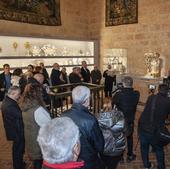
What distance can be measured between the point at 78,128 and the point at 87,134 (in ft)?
2.78

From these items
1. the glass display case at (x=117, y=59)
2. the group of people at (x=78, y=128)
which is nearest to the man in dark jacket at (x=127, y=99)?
the group of people at (x=78, y=128)

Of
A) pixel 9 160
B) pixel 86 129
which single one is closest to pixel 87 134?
pixel 86 129

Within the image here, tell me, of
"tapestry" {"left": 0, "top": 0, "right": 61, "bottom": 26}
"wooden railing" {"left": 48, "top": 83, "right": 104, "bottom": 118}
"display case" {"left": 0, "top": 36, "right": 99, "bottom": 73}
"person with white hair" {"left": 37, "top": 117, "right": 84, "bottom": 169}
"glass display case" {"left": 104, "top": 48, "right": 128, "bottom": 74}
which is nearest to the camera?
"person with white hair" {"left": 37, "top": 117, "right": 84, "bottom": 169}

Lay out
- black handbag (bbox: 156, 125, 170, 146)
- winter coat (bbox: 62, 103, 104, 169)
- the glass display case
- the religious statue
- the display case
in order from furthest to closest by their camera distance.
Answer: the glass display case → the religious statue → the display case → black handbag (bbox: 156, 125, 170, 146) → winter coat (bbox: 62, 103, 104, 169)

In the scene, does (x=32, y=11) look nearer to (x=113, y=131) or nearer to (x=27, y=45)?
(x=27, y=45)

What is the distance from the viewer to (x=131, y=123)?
4.12 metres

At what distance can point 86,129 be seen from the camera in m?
2.44

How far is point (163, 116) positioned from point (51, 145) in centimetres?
230

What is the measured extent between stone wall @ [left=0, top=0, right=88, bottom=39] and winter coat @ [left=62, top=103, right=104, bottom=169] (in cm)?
709

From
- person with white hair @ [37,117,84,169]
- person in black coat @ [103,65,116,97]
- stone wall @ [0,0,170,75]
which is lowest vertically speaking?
person in black coat @ [103,65,116,97]

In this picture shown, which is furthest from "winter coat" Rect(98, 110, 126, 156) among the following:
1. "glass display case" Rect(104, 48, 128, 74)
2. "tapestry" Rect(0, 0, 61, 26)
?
"glass display case" Rect(104, 48, 128, 74)

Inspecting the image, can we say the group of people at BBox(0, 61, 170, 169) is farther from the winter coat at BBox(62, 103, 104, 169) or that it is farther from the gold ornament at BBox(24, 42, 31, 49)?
the gold ornament at BBox(24, 42, 31, 49)

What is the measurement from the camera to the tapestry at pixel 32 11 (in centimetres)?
897

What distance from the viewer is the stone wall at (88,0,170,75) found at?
9.30 m
